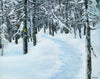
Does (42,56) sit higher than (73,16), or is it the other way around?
(73,16)

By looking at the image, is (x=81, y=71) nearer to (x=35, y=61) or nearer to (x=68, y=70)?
(x=68, y=70)

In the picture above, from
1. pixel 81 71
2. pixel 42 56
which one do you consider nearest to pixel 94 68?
pixel 81 71

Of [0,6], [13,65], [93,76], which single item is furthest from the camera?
[0,6]

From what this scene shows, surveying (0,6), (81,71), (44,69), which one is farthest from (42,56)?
(0,6)

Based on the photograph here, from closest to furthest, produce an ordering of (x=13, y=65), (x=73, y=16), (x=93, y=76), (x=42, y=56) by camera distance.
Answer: (x=13, y=65)
(x=93, y=76)
(x=42, y=56)
(x=73, y=16)

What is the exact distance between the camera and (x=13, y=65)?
13695 mm

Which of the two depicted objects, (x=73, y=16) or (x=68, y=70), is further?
(x=73, y=16)

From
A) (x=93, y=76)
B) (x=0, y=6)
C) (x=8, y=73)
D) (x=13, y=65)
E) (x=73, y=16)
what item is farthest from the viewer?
(x=73, y=16)

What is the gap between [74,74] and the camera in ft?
47.7

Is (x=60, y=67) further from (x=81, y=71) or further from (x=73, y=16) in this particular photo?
(x=73, y=16)

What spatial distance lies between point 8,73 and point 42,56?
5.25 meters

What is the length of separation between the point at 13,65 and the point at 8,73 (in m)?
1.89

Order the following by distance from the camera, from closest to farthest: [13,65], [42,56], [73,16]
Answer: [13,65] < [42,56] < [73,16]

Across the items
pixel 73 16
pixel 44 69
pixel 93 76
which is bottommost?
pixel 93 76
